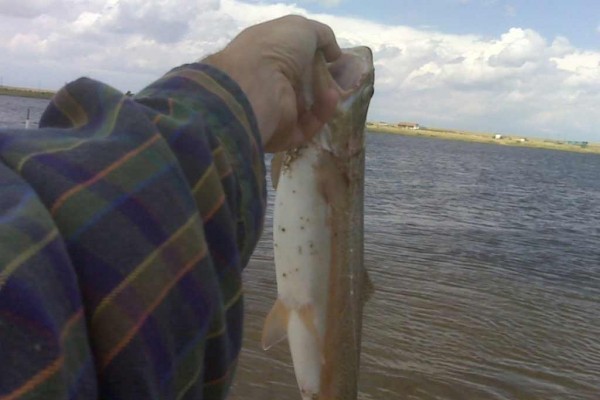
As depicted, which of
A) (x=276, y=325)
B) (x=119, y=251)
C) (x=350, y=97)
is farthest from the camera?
(x=276, y=325)

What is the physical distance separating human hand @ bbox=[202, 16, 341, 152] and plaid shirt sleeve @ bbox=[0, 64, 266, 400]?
0.52 metres

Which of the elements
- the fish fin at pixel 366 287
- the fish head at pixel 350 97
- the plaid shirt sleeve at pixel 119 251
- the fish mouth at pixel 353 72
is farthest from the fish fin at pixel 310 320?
the plaid shirt sleeve at pixel 119 251

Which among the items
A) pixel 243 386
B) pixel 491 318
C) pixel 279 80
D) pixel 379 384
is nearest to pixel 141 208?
pixel 279 80

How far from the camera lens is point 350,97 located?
121 inches

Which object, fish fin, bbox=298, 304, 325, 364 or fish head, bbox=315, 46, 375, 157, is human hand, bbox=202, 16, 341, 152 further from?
fish fin, bbox=298, 304, 325, 364

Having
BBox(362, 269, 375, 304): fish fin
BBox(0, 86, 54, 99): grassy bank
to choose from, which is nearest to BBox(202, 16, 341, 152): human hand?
BBox(362, 269, 375, 304): fish fin

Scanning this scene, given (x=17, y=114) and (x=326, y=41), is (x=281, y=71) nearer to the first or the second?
(x=326, y=41)

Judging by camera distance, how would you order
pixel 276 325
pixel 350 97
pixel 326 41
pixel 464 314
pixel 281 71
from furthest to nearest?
pixel 464 314 < pixel 276 325 < pixel 350 97 < pixel 326 41 < pixel 281 71

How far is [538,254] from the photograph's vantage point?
1981 centimetres

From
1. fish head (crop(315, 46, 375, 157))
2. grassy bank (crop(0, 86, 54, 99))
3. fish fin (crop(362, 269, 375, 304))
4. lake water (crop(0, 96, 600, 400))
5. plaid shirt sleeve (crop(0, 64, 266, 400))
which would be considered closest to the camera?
plaid shirt sleeve (crop(0, 64, 266, 400))

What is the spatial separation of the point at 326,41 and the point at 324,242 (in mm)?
897

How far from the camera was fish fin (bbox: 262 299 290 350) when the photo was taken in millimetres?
3156

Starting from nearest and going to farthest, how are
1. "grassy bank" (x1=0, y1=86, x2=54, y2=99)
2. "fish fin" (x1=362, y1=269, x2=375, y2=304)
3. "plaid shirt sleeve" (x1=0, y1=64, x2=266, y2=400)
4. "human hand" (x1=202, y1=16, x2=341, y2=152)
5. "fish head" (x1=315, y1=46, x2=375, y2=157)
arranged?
"plaid shirt sleeve" (x1=0, y1=64, x2=266, y2=400), "human hand" (x1=202, y1=16, x2=341, y2=152), "fish head" (x1=315, y1=46, x2=375, y2=157), "fish fin" (x1=362, y1=269, x2=375, y2=304), "grassy bank" (x1=0, y1=86, x2=54, y2=99)

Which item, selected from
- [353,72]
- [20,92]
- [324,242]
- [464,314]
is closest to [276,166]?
[324,242]
